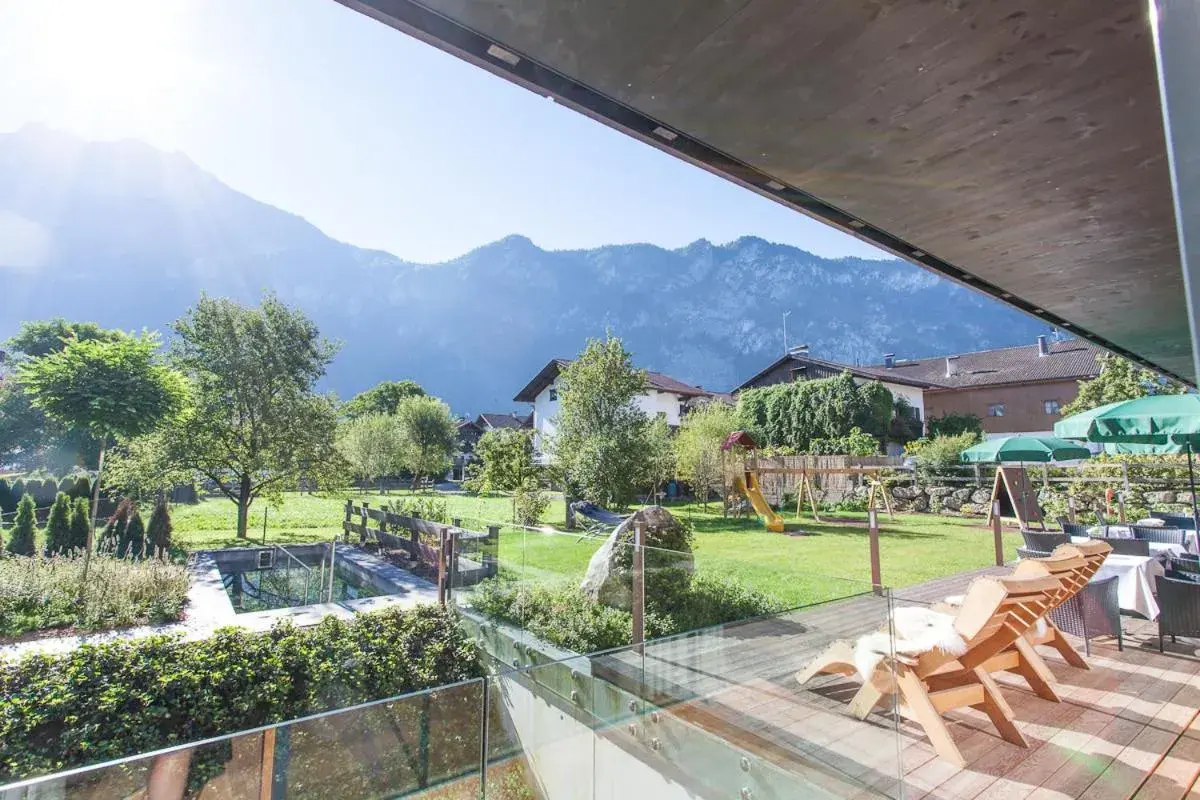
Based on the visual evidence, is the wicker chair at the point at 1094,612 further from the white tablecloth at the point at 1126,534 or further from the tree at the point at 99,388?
the tree at the point at 99,388

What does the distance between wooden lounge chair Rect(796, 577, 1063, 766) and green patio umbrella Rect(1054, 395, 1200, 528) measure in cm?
264

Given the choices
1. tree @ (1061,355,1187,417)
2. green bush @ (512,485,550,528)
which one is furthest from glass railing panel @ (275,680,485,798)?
tree @ (1061,355,1187,417)

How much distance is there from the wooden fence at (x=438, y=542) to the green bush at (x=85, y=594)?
3244 millimetres

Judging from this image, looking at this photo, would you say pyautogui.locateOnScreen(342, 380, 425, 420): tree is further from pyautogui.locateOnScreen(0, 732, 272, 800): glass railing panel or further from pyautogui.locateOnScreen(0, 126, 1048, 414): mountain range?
pyautogui.locateOnScreen(0, 126, 1048, 414): mountain range

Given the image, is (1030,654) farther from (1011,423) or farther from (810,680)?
(1011,423)

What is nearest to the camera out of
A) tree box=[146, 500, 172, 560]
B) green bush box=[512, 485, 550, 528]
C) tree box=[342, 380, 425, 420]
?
tree box=[146, 500, 172, 560]

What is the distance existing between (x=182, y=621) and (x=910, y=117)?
28.9 ft

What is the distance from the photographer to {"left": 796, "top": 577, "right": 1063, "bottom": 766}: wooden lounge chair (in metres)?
3.03

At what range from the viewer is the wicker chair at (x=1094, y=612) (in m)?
4.45

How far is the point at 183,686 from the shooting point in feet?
14.1

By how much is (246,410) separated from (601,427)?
30.5 feet

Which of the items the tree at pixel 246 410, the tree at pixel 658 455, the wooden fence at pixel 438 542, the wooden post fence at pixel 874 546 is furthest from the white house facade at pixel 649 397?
the wooden post fence at pixel 874 546

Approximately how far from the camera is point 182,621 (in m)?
7.00

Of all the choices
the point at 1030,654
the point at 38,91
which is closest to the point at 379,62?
the point at 1030,654
